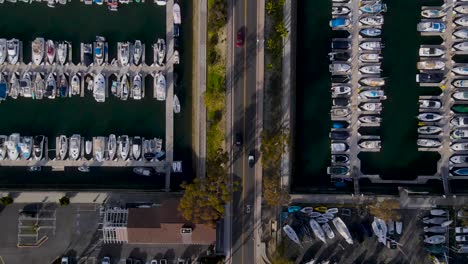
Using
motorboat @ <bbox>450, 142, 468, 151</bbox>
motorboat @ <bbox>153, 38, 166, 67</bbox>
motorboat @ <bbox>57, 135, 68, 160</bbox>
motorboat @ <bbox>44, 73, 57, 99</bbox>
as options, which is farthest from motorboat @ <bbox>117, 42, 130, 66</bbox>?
motorboat @ <bbox>450, 142, 468, 151</bbox>

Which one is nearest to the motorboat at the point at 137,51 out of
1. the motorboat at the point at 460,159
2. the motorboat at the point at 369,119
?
the motorboat at the point at 369,119

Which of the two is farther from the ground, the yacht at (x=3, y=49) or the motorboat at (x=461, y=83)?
the yacht at (x=3, y=49)

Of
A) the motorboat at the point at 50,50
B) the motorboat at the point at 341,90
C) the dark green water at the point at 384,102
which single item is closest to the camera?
the motorboat at the point at 50,50

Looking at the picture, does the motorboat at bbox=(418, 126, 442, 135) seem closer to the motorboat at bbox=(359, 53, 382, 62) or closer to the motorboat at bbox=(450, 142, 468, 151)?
the motorboat at bbox=(450, 142, 468, 151)

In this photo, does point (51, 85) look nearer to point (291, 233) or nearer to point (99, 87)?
point (99, 87)

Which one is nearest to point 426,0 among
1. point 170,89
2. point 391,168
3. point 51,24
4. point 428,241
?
point 391,168

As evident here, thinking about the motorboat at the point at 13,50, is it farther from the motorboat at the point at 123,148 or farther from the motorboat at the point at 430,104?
the motorboat at the point at 430,104

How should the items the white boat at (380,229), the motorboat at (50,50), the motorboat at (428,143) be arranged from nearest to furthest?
the white boat at (380,229), the motorboat at (50,50), the motorboat at (428,143)
